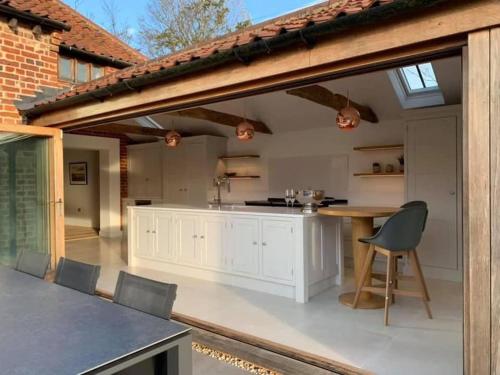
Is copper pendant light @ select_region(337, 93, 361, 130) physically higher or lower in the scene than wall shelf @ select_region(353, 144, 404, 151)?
higher

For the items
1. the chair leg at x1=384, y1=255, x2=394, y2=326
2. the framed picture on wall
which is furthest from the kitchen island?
the framed picture on wall

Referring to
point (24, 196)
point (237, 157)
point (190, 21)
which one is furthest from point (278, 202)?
point (190, 21)

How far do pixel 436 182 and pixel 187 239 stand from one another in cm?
323

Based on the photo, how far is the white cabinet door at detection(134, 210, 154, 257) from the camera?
16.7ft

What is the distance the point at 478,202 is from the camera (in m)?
1.61

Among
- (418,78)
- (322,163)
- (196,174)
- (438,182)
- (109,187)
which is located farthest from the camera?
(109,187)

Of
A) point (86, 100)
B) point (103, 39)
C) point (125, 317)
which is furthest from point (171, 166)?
point (125, 317)

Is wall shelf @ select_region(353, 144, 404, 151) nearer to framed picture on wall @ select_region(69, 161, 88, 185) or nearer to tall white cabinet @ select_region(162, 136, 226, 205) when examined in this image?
tall white cabinet @ select_region(162, 136, 226, 205)

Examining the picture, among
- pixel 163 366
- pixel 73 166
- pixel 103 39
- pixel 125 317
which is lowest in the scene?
pixel 163 366

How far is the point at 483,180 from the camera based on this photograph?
1600 mm

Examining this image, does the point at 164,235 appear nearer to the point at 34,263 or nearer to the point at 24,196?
the point at 24,196

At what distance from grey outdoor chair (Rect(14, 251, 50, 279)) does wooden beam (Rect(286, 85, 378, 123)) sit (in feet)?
9.46

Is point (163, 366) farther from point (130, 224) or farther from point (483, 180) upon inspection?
point (130, 224)

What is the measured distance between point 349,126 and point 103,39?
5.86 m
